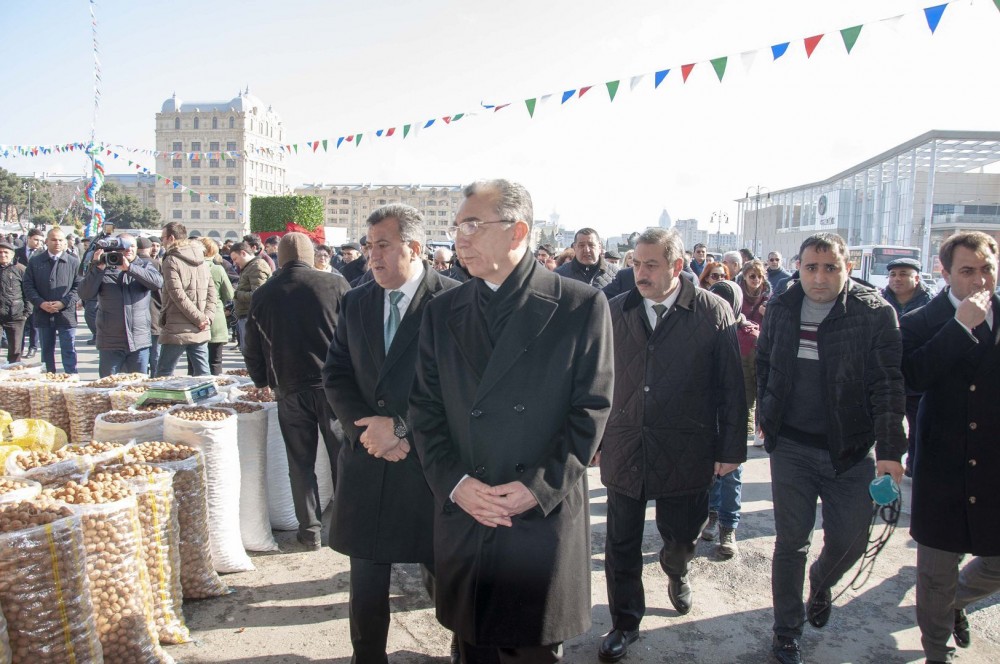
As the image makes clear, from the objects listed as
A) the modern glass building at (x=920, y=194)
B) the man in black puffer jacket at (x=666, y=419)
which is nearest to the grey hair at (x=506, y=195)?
the man in black puffer jacket at (x=666, y=419)

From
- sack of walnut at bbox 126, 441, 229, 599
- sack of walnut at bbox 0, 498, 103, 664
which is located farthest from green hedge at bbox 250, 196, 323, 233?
sack of walnut at bbox 0, 498, 103, 664

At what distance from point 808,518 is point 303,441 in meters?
2.96

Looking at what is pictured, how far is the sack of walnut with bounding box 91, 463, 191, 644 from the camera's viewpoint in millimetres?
3062

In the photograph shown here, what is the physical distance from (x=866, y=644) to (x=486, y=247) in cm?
284

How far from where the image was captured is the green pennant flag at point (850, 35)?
6.45 metres

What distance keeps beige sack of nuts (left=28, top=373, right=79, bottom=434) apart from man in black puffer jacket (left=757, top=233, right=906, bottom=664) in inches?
190

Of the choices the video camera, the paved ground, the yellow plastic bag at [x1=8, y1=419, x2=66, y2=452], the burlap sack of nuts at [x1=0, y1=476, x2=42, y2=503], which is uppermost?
the video camera

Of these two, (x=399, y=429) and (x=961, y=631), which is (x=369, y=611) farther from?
(x=961, y=631)

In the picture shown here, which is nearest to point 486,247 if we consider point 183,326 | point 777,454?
point 777,454

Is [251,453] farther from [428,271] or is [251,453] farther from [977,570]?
[977,570]

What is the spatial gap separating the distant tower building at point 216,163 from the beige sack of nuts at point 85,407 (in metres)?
89.8

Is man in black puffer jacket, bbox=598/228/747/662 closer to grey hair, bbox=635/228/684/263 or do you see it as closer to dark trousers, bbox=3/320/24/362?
grey hair, bbox=635/228/684/263

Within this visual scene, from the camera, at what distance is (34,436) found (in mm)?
4043

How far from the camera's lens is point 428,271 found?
3.11 m
